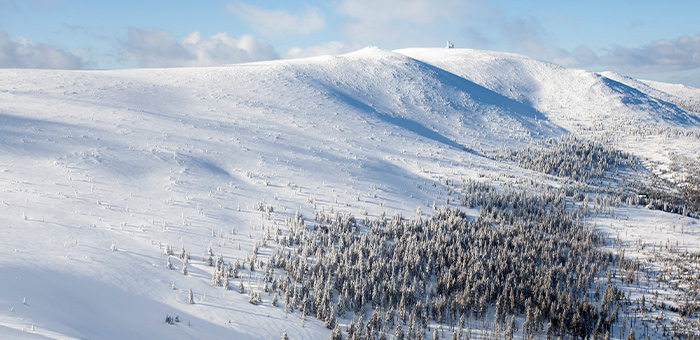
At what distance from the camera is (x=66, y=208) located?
109 feet

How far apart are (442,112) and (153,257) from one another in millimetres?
123828

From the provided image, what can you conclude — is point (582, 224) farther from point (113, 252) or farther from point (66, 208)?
point (66, 208)

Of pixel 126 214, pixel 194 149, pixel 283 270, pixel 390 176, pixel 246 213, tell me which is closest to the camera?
pixel 283 270

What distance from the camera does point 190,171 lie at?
52.4 metres

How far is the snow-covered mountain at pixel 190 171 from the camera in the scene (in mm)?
22203

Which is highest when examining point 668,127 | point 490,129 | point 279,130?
point 668,127

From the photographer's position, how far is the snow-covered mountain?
2220 cm

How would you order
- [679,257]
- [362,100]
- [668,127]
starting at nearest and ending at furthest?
[679,257]
[362,100]
[668,127]

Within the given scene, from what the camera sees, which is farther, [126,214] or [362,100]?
[362,100]

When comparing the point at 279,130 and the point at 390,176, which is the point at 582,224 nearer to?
the point at 390,176

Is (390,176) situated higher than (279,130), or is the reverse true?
(279,130)

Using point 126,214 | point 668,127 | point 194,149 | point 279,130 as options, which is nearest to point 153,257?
point 126,214

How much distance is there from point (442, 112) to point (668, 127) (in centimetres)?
12353

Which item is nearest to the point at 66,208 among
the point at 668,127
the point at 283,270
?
the point at 283,270
